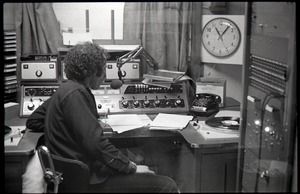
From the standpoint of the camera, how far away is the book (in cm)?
267

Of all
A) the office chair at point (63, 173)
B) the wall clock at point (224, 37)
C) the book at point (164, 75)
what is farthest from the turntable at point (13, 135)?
the wall clock at point (224, 37)

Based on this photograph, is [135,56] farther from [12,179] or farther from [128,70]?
[12,179]

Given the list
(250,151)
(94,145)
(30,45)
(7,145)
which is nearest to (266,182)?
(250,151)

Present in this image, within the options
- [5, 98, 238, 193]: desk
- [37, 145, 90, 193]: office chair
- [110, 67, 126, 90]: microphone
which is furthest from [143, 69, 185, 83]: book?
[37, 145, 90, 193]: office chair

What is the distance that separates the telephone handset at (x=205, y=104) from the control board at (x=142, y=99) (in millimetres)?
73

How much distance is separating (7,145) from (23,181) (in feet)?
0.54

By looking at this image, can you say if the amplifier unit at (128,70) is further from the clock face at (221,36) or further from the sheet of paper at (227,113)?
the clock face at (221,36)

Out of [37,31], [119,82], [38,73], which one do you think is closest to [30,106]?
[38,73]

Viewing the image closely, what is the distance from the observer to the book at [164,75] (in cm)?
267

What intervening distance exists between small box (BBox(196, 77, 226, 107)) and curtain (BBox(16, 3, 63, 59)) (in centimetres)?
91

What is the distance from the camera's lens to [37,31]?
236 centimetres

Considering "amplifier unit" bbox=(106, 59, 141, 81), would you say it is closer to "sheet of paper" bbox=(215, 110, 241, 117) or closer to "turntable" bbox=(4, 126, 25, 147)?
"sheet of paper" bbox=(215, 110, 241, 117)

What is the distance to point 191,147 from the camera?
2.21 meters

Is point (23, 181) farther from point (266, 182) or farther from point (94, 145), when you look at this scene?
point (266, 182)
